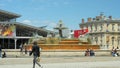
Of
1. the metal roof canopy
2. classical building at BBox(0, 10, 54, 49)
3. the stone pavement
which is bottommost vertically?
the stone pavement

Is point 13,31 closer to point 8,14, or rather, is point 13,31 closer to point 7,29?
point 7,29

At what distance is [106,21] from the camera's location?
333 ft

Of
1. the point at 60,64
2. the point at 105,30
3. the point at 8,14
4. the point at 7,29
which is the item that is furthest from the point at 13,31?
the point at 60,64

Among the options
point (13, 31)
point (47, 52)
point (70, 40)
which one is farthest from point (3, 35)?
point (47, 52)

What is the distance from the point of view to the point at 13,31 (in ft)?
230

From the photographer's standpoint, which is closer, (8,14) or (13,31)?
(13,31)

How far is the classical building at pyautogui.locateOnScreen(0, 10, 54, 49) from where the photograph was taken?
7056 centimetres

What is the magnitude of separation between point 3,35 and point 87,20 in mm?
42458

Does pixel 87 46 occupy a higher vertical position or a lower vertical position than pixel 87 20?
lower

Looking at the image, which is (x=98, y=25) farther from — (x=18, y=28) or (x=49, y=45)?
(x=49, y=45)

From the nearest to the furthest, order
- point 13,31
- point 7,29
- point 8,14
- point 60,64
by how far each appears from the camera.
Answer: point 60,64 < point 13,31 < point 7,29 < point 8,14

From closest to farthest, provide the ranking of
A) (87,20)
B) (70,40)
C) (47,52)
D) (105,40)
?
(47,52), (70,40), (105,40), (87,20)

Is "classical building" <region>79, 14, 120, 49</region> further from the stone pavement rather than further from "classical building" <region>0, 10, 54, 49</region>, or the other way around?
the stone pavement

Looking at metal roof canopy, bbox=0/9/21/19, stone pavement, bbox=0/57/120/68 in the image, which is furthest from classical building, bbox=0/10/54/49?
stone pavement, bbox=0/57/120/68
